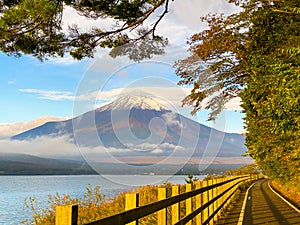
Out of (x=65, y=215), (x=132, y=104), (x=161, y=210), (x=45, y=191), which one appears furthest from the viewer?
(x=132, y=104)

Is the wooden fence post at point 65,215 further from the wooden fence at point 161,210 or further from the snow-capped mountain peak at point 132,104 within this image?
the snow-capped mountain peak at point 132,104

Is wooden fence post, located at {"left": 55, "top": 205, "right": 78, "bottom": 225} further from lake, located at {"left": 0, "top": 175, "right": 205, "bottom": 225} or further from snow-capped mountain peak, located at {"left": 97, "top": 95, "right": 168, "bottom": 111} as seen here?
snow-capped mountain peak, located at {"left": 97, "top": 95, "right": 168, "bottom": 111}

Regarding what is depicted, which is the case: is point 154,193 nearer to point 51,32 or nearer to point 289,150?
point 289,150

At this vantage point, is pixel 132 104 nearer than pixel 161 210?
No

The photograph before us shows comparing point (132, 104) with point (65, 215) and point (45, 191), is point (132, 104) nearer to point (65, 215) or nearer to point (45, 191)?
point (45, 191)

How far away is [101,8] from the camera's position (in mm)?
12664

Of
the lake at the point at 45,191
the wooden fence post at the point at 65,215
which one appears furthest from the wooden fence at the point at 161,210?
the lake at the point at 45,191

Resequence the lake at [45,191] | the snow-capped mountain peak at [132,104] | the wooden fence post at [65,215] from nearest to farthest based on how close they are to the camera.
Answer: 1. the wooden fence post at [65,215]
2. the lake at [45,191]
3. the snow-capped mountain peak at [132,104]

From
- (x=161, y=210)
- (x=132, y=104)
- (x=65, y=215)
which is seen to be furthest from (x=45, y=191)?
(x=65, y=215)

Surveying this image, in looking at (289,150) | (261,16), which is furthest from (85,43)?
(289,150)

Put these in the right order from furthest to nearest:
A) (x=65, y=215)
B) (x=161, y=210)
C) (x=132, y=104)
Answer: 1. (x=132, y=104)
2. (x=161, y=210)
3. (x=65, y=215)

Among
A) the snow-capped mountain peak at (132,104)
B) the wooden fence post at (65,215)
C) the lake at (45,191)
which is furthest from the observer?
the snow-capped mountain peak at (132,104)

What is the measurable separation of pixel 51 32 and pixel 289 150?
34.6 feet

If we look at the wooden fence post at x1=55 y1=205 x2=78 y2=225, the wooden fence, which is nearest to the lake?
the wooden fence
